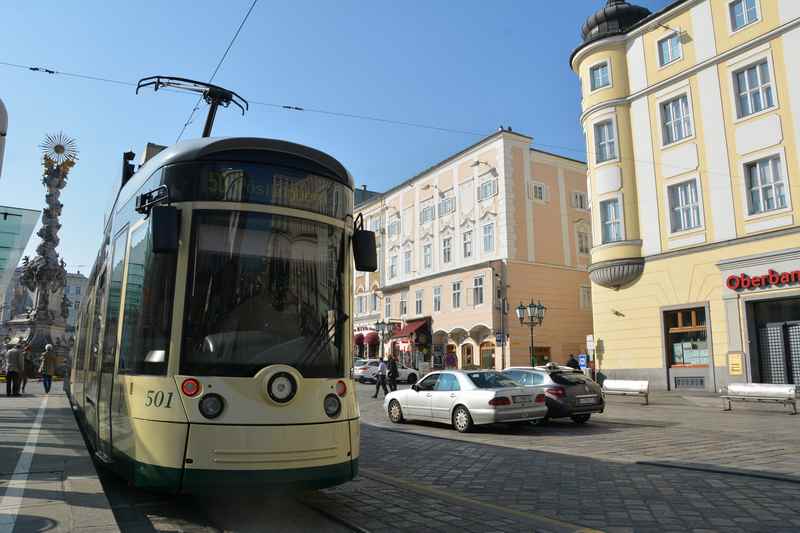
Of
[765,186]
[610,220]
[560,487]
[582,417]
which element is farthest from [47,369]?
[765,186]

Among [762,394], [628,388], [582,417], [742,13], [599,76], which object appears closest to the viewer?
[582,417]

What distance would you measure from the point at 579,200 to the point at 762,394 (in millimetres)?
25950

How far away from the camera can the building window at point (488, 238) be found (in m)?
39.0

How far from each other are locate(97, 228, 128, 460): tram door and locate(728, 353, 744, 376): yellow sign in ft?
71.0

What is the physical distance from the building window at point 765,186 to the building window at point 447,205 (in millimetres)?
21818

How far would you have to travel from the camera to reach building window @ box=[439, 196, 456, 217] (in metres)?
42.5

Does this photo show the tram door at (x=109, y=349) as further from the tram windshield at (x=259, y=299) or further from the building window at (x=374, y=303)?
the building window at (x=374, y=303)

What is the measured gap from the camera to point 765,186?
22.0 meters

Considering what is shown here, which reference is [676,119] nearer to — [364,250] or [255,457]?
[364,250]

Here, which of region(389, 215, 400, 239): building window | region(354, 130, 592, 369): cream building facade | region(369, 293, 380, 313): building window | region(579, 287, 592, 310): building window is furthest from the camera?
region(369, 293, 380, 313): building window

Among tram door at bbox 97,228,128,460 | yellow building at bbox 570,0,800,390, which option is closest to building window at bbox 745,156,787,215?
yellow building at bbox 570,0,800,390

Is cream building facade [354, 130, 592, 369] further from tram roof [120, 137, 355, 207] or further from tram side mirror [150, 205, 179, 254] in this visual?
tram side mirror [150, 205, 179, 254]

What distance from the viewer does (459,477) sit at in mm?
8062

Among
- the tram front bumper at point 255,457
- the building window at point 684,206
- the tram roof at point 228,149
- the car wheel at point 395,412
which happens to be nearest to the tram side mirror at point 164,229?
the tram roof at point 228,149
